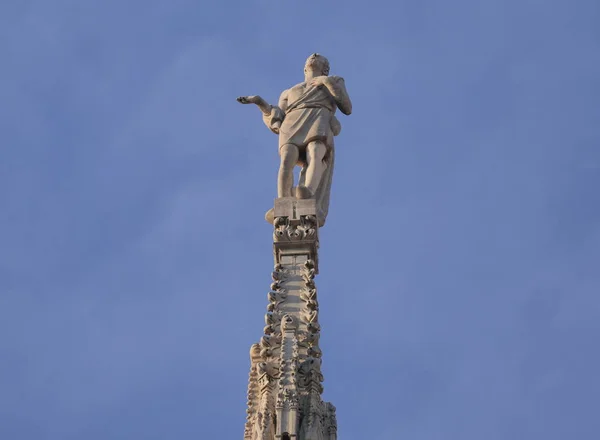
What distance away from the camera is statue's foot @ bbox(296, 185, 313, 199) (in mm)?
23266

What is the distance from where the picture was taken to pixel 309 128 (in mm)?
24422

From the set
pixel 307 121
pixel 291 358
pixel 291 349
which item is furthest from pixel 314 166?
pixel 291 358

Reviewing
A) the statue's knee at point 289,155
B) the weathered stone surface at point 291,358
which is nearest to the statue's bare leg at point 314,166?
the statue's knee at point 289,155

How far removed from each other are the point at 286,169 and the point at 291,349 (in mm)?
4341

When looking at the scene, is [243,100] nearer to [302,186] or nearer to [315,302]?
[302,186]

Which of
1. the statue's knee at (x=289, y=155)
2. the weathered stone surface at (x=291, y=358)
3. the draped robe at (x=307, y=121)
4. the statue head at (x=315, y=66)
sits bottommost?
the weathered stone surface at (x=291, y=358)

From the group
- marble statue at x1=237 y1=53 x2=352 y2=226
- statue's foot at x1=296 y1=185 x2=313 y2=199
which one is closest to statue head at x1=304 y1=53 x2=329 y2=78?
marble statue at x1=237 y1=53 x2=352 y2=226

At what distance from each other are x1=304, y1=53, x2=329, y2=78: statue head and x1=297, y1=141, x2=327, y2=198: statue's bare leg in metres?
1.90

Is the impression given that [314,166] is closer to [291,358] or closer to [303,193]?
[303,193]

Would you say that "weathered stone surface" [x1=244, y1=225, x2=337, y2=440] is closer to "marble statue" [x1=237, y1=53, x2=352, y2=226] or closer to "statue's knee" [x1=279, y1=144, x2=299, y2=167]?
"marble statue" [x1=237, y1=53, x2=352, y2=226]

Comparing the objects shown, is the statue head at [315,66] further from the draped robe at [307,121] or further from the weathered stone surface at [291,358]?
the weathered stone surface at [291,358]

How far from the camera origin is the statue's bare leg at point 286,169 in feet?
77.6

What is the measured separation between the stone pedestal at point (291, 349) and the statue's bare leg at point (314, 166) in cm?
41

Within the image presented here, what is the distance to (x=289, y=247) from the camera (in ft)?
74.1
